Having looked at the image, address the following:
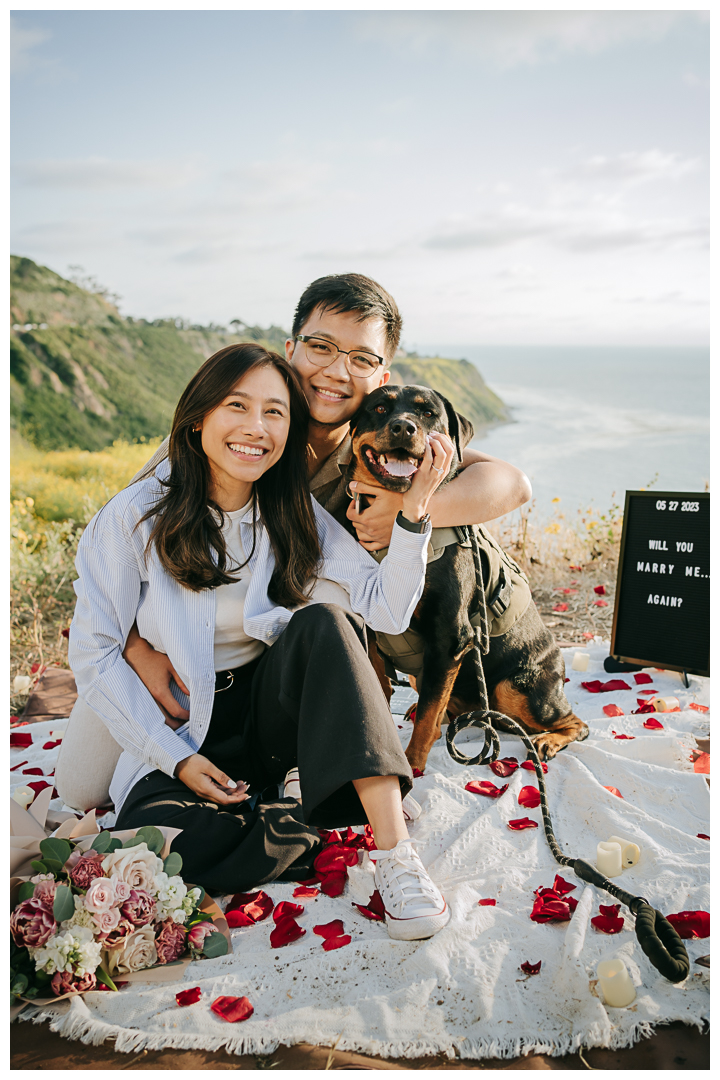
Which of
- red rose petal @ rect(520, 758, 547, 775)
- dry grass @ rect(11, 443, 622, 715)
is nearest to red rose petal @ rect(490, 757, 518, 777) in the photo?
red rose petal @ rect(520, 758, 547, 775)

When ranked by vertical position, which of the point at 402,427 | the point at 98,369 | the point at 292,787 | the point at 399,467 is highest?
the point at 98,369

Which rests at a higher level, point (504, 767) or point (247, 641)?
point (247, 641)

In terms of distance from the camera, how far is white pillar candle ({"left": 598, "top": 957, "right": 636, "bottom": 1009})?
1.33 metres

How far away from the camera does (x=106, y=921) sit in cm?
139

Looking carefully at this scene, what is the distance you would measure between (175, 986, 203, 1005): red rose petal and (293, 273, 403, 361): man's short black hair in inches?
74.9

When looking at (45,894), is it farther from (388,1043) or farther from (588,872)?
(588,872)

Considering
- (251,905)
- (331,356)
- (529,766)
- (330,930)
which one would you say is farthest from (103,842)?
(331,356)

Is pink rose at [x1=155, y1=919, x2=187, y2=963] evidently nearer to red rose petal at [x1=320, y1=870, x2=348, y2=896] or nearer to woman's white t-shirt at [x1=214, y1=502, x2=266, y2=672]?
red rose petal at [x1=320, y1=870, x2=348, y2=896]

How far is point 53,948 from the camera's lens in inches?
53.5

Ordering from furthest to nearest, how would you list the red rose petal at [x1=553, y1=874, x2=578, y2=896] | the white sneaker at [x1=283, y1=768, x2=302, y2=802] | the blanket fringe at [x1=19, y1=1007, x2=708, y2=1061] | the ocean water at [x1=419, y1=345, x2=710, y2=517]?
the ocean water at [x1=419, y1=345, x2=710, y2=517] → the white sneaker at [x1=283, y1=768, x2=302, y2=802] → the red rose petal at [x1=553, y1=874, x2=578, y2=896] → the blanket fringe at [x1=19, y1=1007, x2=708, y2=1061]

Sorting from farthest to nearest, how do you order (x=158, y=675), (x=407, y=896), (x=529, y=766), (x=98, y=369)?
(x=98, y=369), (x=529, y=766), (x=158, y=675), (x=407, y=896)

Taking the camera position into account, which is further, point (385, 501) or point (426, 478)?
point (385, 501)

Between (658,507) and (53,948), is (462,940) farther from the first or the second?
(658,507)

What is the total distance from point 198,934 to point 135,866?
223 mm
